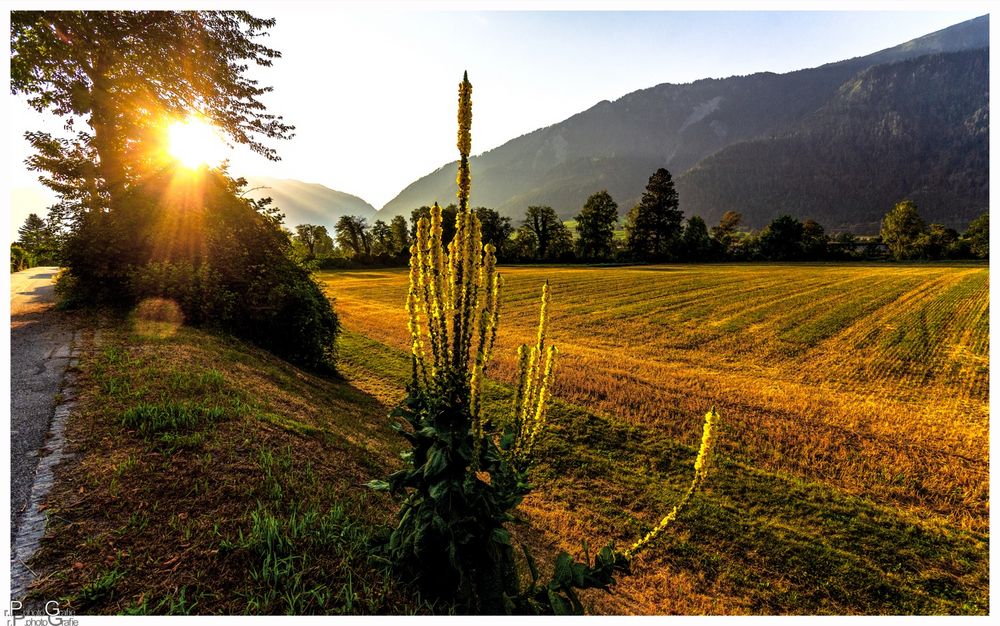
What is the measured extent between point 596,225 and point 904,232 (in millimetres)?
68892

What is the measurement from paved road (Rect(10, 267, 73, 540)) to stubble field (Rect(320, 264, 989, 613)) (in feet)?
20.1

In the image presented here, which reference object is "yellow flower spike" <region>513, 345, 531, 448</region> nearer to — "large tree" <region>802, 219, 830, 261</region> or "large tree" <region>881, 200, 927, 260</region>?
"large tree" <region>802, 219, 830, 261</region>

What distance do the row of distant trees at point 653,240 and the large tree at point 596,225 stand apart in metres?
0.20

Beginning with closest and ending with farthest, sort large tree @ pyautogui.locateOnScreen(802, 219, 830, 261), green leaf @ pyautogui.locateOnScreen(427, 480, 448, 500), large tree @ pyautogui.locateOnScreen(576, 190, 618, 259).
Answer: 1. green leaf @ pyautogui.locateOnScreen(427, 480, 448, 500)
2. large tree @ pyautogui.locateOnScreen(576, 190, 618, 259)
3. large tree @ pyautogui.locateOnScreen(802, 219, 830, 261)

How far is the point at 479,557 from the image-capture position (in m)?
2.96

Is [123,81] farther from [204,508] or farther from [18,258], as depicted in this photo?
[18,258]

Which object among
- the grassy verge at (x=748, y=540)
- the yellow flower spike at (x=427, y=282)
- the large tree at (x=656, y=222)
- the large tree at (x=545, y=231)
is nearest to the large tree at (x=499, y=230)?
the large tree at (x=545, y=231)

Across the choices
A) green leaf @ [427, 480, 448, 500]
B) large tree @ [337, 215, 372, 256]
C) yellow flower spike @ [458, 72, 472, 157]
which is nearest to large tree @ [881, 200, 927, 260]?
large tree @ [337, 215, 372, 256]

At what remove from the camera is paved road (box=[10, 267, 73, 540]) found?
3684mm

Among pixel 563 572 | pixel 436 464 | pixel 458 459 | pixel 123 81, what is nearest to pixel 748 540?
pixel 563 572

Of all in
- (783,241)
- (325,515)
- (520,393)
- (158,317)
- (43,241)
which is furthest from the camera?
(783,241)

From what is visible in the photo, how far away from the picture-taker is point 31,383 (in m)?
5.63

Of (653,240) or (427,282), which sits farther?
(653,240)

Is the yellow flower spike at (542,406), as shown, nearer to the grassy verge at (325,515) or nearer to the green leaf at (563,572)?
the green leaf at (563,572)
